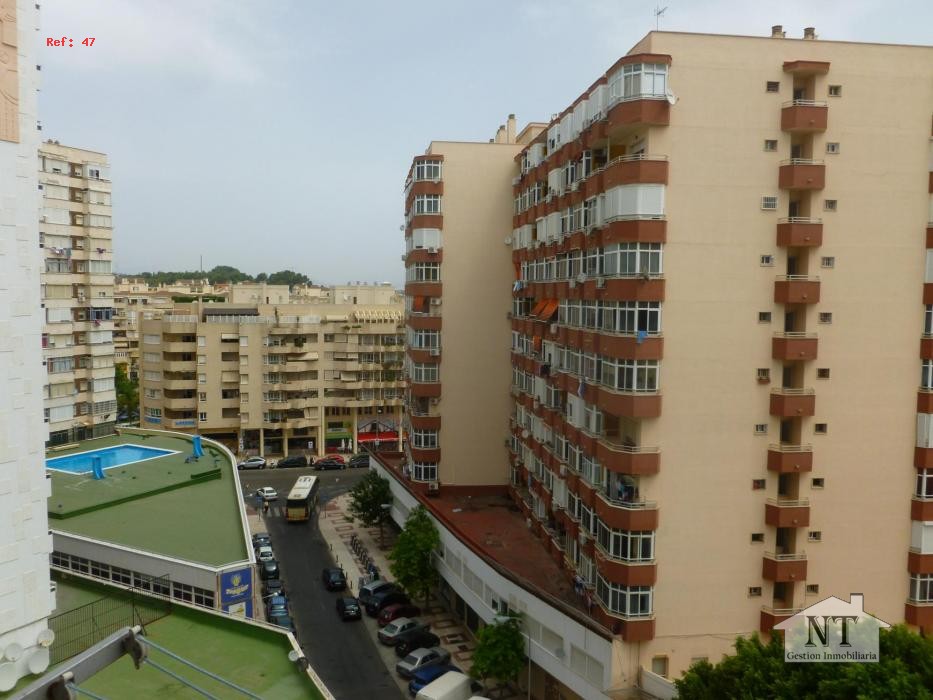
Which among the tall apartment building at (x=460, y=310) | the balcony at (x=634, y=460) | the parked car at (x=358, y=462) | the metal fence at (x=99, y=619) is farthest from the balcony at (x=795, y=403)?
the parked car at (x=358, y=462)

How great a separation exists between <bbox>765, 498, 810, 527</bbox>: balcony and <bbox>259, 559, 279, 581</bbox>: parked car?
28388 mm

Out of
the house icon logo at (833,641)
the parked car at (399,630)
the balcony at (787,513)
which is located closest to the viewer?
the house icon logo at (833,641)

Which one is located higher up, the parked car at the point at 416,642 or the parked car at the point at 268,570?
the parked car at the point at 268,570

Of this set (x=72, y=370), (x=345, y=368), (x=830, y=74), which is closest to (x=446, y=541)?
(x=830, y=74)

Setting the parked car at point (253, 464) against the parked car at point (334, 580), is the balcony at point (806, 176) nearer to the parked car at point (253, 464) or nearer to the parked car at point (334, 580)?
the parked car at point (334, 580)

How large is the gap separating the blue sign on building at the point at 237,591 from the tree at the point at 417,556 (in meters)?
10.5

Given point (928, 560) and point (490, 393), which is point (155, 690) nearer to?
point (928, 560)

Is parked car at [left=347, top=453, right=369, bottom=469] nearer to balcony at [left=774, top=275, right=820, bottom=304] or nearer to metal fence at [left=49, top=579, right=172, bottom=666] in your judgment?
metal fence at [left=49, top=579, right=172, bottom=666]

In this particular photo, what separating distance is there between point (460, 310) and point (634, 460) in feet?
65.1

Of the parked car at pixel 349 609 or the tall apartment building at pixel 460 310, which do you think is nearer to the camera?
the parked car at pixel 349 609

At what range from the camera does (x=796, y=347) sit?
78.4 feet

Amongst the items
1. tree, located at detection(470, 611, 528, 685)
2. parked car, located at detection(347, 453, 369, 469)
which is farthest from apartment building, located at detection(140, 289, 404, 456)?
tree, located at detection(470, 611, 528, 685)

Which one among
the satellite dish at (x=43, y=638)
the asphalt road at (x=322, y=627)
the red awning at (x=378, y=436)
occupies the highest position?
the satellite dish at (x=43, y=638)

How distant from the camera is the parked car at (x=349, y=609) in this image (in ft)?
122
